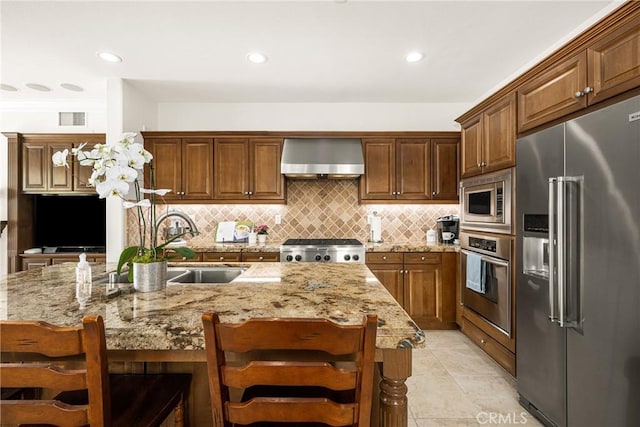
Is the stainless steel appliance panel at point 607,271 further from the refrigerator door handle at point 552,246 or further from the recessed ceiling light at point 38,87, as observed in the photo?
the recessed ceiling light at point 38,87

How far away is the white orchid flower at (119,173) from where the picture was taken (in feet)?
3.95

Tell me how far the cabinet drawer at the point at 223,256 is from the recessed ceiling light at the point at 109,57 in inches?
82.8

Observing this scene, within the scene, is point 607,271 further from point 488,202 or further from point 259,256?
point 259,256

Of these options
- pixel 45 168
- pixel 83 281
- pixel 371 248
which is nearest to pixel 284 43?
pixel 371 248

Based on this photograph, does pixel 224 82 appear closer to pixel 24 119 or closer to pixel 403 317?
pixel 24 119

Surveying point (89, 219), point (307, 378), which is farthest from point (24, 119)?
point (307, 378)

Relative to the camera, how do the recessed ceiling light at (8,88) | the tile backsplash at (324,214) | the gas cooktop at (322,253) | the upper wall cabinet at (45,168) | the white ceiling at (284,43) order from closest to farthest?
the white ceiling at (284,43) → the gas cooktop at (322,253) → the recessed ceiling light at (8,88) → the upper wall cabinet at (45,168) → the tile backsplash at (324,214)

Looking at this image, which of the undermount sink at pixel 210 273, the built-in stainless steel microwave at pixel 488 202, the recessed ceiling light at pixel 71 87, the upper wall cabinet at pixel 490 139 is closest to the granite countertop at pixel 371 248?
the built-in stainless steel microwave at pixel 488 202

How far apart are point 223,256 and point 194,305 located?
92.0 inches

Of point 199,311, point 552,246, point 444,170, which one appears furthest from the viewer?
point 444,170

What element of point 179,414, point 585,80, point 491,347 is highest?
point 585,80

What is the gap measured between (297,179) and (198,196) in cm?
126

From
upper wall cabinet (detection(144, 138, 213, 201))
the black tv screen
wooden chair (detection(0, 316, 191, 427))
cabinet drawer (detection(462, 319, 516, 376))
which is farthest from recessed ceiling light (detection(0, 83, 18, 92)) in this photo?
cabinet drawer (detection(462, 319, 516, 376))

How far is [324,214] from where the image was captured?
4.09 m
